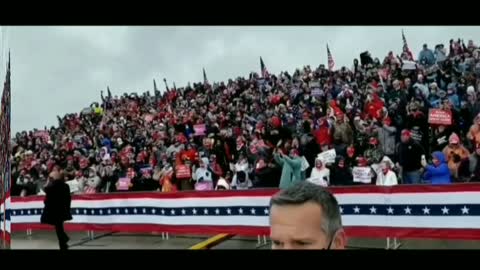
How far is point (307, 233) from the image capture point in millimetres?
1842

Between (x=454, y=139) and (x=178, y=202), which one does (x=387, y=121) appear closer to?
(x=454, y=139)

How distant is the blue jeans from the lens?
951 centimetres

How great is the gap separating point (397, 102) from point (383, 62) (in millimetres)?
5275

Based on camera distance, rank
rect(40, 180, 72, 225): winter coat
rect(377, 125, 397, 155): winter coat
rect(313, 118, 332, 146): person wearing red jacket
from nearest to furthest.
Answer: rect(377, 125, 397, 155): winter coat < rect(40, 180, 72, 225): winter coat < rect(313, 118, 332, 146): person wearing red jacket

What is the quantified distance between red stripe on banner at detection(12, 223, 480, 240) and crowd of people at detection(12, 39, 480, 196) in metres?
0.96

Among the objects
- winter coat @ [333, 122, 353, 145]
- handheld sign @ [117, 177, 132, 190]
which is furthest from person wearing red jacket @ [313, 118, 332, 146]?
handheld sign @ [117, 177, 132, 190]

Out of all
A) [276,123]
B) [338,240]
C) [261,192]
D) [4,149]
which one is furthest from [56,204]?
[338,240]

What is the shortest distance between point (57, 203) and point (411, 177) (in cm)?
563

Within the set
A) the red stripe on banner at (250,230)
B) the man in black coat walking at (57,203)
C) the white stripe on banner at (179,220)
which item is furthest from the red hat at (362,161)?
the man in black coat walking at (57,203)

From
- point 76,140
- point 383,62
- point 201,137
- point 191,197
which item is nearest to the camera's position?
point 191,197

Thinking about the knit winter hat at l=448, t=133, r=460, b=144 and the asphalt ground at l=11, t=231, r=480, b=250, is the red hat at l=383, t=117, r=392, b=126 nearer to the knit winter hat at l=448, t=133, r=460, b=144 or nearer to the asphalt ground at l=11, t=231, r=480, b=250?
the knit winter hat at l=448, t=133, r=460, b=144

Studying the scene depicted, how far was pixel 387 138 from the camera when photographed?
10164 mm
